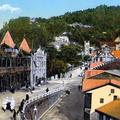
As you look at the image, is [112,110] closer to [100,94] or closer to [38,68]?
[100,94]

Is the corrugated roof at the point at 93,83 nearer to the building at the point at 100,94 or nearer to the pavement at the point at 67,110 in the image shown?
the building at the point at 100,94

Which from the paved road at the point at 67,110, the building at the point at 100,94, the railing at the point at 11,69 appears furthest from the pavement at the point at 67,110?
the railing at the point at 11,69

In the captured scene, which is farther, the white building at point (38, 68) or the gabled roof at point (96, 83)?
the white building at point (38, 68)

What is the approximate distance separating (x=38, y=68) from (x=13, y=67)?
1991 centimetres

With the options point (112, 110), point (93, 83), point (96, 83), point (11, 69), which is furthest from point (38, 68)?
point (112, 110)

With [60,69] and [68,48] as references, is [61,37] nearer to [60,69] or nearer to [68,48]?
[68,48]

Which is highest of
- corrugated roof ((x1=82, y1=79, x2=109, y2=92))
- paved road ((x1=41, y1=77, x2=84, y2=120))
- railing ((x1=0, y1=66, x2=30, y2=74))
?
railing ((x1=0, y1=66, x2=30, y2=74))

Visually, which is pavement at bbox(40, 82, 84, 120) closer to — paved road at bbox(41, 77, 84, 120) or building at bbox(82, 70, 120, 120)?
paved road at bbox(41, 77, 84, 120)

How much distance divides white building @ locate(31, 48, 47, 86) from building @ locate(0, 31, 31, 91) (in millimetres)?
2093

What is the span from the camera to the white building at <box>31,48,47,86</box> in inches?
3638

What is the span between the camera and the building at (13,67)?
241 ft

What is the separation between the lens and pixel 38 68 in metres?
98.7

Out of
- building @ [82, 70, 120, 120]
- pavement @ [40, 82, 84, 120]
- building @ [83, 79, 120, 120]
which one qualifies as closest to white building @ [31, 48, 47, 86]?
pavement @ [40, 82, 84, 120]

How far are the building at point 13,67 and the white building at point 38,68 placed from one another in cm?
209
